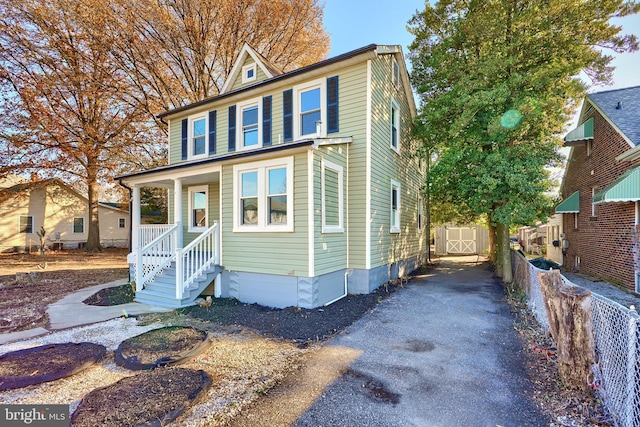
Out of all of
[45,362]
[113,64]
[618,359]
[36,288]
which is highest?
[113,64]

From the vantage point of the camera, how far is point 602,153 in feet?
36.1

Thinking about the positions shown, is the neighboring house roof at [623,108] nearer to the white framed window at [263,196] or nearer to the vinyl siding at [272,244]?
the vinyl siding at [272,244]

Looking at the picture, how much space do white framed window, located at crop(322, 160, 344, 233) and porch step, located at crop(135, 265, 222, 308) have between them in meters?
3.17

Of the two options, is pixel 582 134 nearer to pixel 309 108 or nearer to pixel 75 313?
pixel 309 108

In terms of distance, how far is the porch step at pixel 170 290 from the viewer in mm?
7293

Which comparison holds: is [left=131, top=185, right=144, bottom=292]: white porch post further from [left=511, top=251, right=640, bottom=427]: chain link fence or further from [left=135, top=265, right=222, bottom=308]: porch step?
[left=511, top=251, right=640, bottom=427]: chain link fence

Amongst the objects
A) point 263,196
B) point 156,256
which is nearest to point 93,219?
point 156,256

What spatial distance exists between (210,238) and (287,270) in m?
2.49

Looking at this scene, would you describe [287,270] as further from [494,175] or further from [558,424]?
[494,175]

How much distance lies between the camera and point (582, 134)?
1196cm

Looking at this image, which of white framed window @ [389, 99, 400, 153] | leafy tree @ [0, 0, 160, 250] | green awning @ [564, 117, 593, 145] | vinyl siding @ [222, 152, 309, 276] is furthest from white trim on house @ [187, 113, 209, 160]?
green awning @ [564, 117, 593, 145]

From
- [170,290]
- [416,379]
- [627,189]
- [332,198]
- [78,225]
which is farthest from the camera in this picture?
[78,225]

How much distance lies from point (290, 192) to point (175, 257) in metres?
3.68

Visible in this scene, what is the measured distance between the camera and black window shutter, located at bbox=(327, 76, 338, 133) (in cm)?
886
